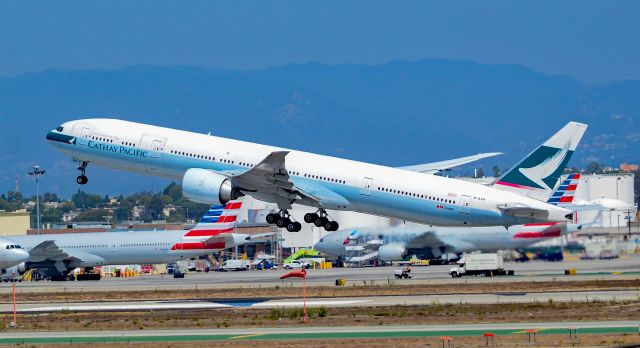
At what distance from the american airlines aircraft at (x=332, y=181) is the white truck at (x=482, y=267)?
57.0 feet

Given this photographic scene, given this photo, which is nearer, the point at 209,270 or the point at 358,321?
the point at 358,321

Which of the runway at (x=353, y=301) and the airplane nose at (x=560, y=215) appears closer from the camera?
the runway at (x=353, y=301)

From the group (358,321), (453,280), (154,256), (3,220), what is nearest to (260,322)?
(358,321)

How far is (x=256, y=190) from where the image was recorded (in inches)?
2751

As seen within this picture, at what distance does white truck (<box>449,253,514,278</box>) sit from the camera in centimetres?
8594

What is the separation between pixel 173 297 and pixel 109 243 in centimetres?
3769

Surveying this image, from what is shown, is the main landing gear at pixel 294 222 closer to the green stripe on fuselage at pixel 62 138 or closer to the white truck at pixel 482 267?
the green stripe on fuselage at pixel 62 138

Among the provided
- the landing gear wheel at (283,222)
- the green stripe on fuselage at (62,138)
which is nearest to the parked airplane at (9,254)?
the green stripe on fuselage at (62,138)

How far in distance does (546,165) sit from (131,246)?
51.7m

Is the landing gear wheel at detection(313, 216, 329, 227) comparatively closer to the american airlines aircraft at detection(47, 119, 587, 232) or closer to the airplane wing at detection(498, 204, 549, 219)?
the american airlines aircraft at detection(47, 119, 587, 232)

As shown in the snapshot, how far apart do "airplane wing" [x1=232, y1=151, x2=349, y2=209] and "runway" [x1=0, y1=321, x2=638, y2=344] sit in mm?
17038


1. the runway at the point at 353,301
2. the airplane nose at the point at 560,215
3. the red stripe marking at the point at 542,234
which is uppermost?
the airplane nose at the point at 560,215

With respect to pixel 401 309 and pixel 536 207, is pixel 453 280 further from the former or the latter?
pixel 401 309

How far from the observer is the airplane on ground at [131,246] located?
351ft
